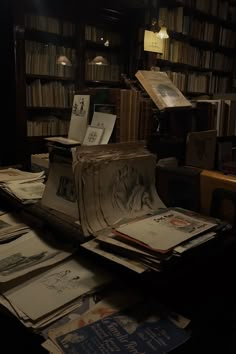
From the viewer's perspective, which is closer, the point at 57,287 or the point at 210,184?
the point at 57,287

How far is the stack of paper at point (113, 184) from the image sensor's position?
1.04 metres

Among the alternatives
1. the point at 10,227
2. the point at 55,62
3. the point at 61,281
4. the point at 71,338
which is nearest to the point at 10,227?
the point at 10,227

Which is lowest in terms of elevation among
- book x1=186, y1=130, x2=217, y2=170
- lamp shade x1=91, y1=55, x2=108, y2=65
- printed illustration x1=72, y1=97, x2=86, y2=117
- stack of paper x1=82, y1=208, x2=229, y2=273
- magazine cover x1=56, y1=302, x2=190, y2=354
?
magazine cover x1=56, y1=302, x2=190, y2=354

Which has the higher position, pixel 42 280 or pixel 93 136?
pixel 93 136

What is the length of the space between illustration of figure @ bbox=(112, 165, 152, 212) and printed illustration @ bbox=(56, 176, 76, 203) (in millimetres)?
163

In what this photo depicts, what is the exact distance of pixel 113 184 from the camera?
112cm

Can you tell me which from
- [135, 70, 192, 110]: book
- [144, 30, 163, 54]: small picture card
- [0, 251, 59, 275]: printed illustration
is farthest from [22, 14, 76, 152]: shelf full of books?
[0, 251, 59, 275]: printed illustration

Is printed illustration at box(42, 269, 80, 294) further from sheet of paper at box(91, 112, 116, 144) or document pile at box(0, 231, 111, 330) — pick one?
sheet of paper at box(91, 112, 116, 144)

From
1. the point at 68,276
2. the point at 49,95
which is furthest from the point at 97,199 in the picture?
the point at 49,95

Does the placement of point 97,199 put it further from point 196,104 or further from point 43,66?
point 43,66

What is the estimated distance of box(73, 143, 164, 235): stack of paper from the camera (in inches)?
40.8

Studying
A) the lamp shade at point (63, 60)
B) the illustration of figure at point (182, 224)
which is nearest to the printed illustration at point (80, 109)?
the illustration of figure at point (182, 224)

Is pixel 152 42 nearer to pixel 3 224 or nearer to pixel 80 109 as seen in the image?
pixel 80 109

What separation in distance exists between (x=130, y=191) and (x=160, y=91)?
0.43 metres
